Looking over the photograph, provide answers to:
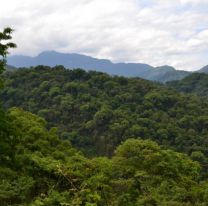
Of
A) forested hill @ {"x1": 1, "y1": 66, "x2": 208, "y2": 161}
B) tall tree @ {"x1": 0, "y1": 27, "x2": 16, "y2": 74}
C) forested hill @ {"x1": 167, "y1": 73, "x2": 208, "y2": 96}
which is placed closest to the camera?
tall tree @ {"x1": 0, "y1": 27, "x2": 16, "y2": 74}

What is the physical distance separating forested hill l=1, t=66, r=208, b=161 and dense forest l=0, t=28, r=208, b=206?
14cm

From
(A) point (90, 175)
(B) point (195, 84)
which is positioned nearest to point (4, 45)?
(A) point (90, 175)

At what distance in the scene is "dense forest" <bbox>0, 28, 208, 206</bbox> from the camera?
14.5 m

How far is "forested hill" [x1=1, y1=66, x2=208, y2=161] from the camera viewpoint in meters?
63.7

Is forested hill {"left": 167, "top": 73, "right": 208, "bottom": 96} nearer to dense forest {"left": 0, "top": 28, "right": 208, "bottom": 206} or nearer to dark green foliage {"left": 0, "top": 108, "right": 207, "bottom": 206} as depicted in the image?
dense forest {"left": 0, "top": 28, "right": 208, "bottom": 206}

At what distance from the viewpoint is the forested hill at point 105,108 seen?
63.7 m

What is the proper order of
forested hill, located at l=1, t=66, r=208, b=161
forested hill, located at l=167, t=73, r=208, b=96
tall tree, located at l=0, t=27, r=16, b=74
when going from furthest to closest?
forested hill, located at l=167, t=73, r=208, b=96 → forested hill, located at l=1, t=66, r=208, b=161 → tall tree, located at l=0, t=27, r=16, b=74

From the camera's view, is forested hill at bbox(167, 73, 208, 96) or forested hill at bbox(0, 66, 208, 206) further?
forested hill at bbox(167, 73, 208, 96)

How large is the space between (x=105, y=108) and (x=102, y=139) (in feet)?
17.0

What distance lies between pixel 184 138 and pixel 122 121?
9380 mm

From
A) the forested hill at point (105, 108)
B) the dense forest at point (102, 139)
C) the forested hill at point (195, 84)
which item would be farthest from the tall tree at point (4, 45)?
the forested hill at point (195, 84)

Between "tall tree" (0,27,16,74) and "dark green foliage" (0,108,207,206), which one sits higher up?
"tall tree" (0,27,16,74)

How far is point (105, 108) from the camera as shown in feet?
225

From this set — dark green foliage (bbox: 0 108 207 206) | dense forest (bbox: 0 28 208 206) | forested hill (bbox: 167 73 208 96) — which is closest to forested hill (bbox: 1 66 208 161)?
dense forest (bbox: 0 28 208 206)
